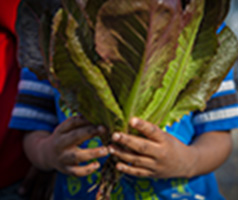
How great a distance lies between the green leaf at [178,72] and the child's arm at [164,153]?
1.1 inches

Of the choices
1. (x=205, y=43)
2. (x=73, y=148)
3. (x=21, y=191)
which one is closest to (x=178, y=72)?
(x=205, y=43)

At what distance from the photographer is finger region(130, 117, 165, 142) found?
39 cm

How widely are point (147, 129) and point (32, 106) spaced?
1.39 feet

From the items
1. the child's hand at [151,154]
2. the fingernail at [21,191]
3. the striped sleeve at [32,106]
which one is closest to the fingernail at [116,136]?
the child's hand at [151,154]

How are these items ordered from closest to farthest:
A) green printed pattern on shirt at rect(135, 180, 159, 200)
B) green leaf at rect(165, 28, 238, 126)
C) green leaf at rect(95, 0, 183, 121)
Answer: green leaf at rect(95, 0, 183, 121)
green leaf at rect(165, 28, 238, 126)
green printed pattern on shirt at rect(135, 180, 159, 200)

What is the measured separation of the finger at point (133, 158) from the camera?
42 centimetres

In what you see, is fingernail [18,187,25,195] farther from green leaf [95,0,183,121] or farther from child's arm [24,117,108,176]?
green leaf [95,0,183,121]

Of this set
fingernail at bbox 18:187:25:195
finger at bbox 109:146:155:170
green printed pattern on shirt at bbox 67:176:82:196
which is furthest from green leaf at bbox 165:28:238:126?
fingernail at bbox 18:187:25:195

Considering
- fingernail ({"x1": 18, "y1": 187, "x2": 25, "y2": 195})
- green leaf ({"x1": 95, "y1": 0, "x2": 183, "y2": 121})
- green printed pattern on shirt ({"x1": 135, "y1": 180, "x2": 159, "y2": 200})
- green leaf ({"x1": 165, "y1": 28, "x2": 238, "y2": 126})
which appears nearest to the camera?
green leaf ({"x1": 95, "y1": 0, "x2": 183, "y2": 121})

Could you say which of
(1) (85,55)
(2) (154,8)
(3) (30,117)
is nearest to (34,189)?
(3) (30,117)

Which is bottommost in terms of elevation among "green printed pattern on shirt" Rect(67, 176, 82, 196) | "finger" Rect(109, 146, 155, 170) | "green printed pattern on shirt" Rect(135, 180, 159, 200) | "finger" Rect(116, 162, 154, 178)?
"green printed pattern on shirt" Rect(67, 176, 82, 196)

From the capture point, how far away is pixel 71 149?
49 centimetres

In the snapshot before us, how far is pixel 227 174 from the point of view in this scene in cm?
185

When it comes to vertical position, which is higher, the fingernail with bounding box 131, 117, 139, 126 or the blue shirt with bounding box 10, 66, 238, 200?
the fingernail with bounding box 131, 117, 139, 126
